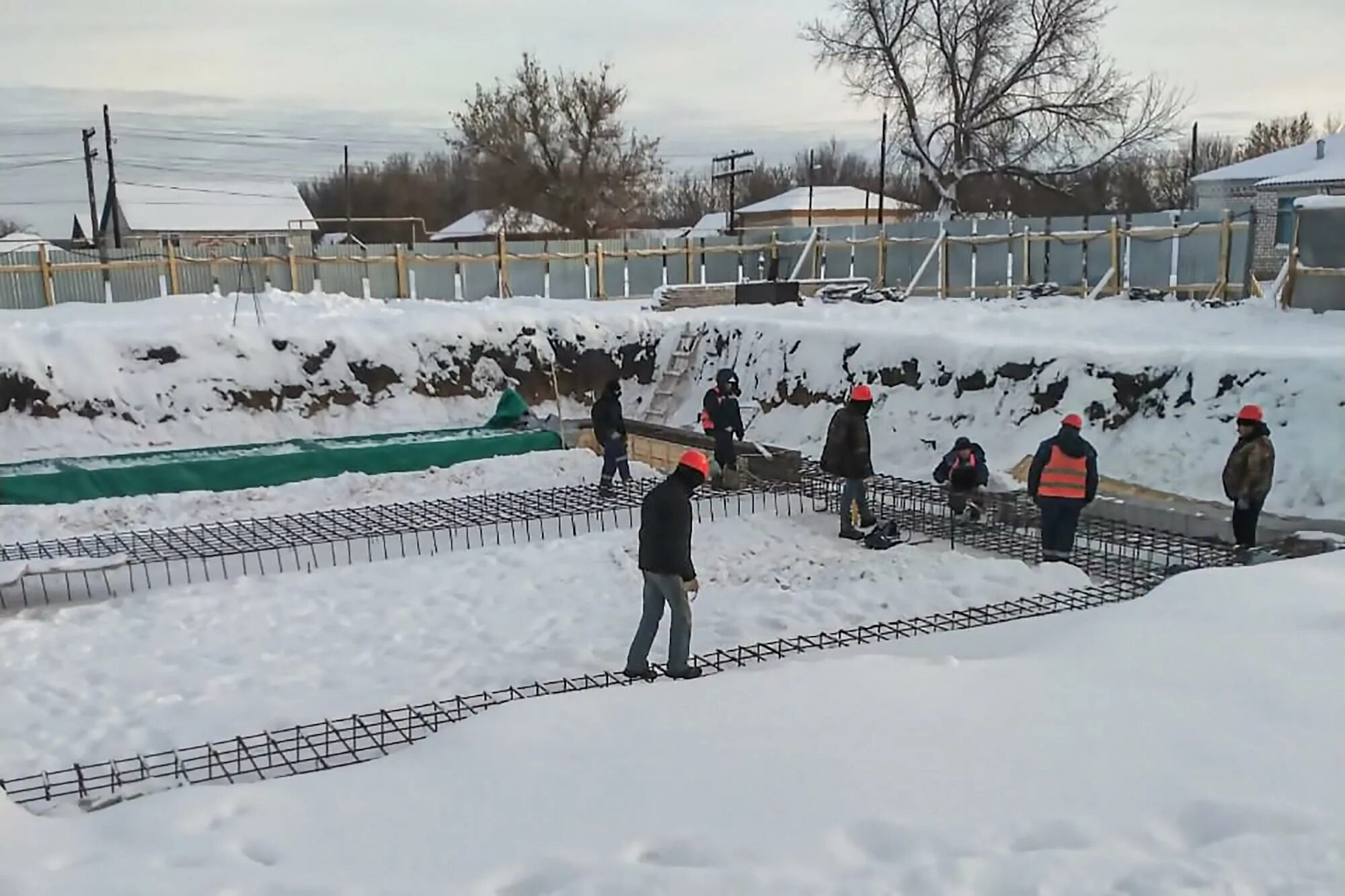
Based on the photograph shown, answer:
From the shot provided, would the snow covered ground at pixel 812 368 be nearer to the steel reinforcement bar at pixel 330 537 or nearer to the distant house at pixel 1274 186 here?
the steel reinforcement bar at pixel 330 537

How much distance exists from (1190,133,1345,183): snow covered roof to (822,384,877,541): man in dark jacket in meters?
21.9

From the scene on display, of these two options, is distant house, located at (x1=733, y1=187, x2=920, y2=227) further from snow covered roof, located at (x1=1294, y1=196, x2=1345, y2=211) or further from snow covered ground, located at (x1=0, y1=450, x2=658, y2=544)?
snow covered ground, located at (x1=0, y1=450, x2=658, y2=544)

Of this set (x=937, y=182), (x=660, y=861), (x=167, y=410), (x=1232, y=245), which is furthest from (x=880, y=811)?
(x=937, y=182)

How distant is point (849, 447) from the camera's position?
377 inches

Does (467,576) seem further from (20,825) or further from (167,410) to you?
(167,410)

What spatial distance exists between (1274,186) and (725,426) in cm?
2000

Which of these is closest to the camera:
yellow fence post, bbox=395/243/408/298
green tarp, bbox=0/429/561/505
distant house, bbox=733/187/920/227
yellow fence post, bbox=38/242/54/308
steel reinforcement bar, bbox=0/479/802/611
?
steel reinforcement bar, bbox=0/479/802/611

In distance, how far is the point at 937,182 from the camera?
33281 mm

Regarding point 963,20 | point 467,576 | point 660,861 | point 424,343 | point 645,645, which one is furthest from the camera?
point 963,20

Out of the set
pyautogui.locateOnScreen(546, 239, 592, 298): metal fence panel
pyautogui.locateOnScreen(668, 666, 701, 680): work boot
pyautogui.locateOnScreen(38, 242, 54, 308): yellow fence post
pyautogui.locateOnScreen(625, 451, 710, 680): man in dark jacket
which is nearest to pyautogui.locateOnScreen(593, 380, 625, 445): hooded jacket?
pyautogui.locateOnScreen(625, 451, 710, 680): man in dark jacket

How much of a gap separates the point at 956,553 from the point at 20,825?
6.87 m

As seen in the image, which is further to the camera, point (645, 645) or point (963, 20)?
point (963, 20)

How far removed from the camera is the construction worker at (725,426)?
1167 cm

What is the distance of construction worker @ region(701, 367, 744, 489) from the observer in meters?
11.7
